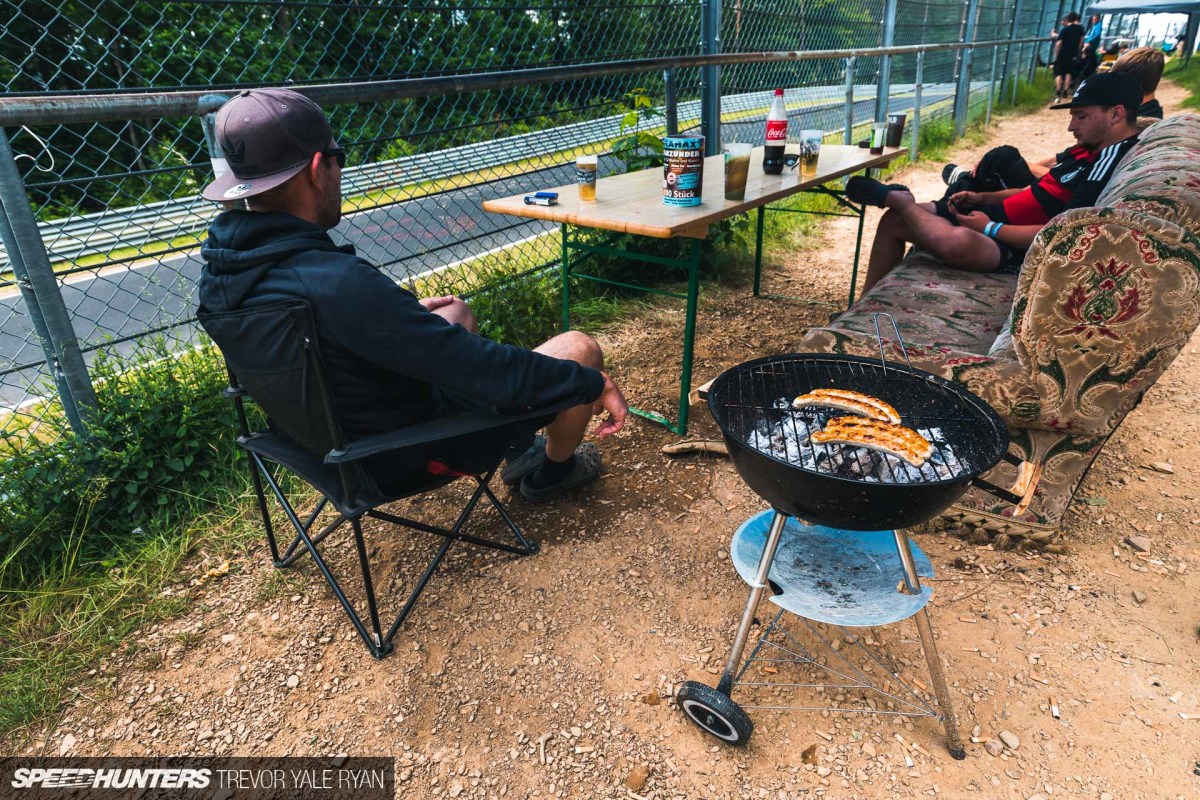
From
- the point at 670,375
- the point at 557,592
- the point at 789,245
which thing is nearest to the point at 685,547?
the point at 557,592

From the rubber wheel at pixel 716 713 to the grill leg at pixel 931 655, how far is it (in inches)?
19.0

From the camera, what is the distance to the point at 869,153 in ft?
14.0

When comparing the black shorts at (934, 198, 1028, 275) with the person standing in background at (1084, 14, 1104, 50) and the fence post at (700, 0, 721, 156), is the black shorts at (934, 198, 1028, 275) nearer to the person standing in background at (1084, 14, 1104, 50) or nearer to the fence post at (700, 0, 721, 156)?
the fence post at (700, 0, 721, 156)

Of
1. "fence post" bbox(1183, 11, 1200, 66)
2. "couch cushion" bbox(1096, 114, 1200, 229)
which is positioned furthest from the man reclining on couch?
"fence post" bbox(1183, 11, 1200, 66)

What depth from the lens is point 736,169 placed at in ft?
9.55

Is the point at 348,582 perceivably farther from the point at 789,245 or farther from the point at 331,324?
the point at 789,245

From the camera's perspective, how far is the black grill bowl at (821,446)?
1.50 meters

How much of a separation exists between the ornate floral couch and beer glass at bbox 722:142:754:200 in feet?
2.42

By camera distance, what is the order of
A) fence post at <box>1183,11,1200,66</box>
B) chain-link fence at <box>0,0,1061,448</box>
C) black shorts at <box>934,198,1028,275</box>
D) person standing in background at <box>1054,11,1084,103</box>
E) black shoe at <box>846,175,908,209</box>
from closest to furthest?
chain-link fence at <box>0,0,1061,448</box> < black shorts at <box>934,198,1028,275</box> < black shoe at <box>846,175,908,209</box> < person standing in background at <box>1054,11,1084,103</box> < fence post at <box>1183,11,1200,66</box>

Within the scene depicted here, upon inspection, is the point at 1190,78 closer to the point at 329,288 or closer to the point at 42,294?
the point at 329,288

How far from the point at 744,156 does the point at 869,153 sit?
1.82 meters

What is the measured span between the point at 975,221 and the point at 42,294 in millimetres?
4159

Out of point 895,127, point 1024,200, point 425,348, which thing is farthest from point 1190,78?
point 425,348

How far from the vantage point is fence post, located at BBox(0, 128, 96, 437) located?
2.12 m
